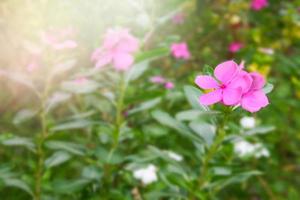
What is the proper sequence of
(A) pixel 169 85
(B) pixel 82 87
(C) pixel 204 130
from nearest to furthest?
(C) pixel 204 130 < (B) pixel 82 87 < (A) pixel 169 85

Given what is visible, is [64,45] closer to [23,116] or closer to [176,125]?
[23,116]

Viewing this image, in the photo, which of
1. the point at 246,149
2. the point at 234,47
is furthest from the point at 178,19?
the point at 246,149

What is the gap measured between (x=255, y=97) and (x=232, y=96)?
0.04 m

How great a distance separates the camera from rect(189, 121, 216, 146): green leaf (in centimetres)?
132

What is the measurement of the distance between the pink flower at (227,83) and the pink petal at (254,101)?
0.01 m

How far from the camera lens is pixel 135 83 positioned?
2.24 meters

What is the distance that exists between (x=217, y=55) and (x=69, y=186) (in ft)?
5.40

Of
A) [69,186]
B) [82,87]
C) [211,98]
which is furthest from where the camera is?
[82,87]

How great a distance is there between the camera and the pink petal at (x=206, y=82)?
804mm

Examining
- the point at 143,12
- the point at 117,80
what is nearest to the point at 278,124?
the point at 143,12

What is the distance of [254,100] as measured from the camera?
81 cm

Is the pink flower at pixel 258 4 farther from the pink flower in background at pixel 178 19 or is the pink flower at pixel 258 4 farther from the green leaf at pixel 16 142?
the green leaf at pixel 16 142

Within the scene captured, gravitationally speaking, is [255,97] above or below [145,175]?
above

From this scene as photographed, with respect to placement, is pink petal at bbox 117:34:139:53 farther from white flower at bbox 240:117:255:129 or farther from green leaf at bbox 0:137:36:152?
white flower at bbox 240:117:255:129
